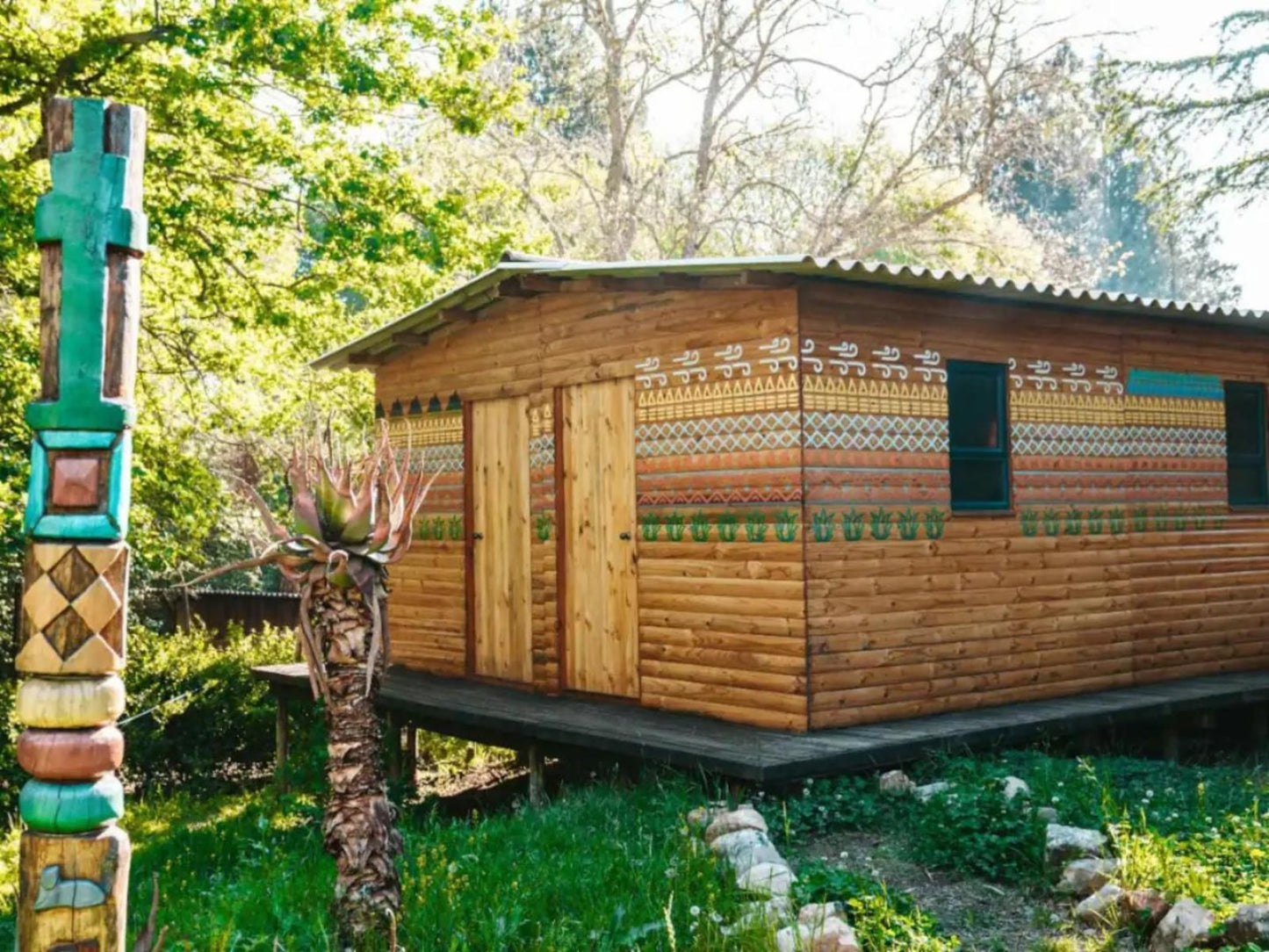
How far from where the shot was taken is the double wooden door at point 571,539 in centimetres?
1037

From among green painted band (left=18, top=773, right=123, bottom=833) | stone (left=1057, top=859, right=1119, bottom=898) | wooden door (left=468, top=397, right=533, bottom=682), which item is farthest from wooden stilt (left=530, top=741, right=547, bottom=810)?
green painted band (left=18, top=773, right=123, bottom=833)

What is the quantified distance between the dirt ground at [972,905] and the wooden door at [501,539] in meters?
4.77

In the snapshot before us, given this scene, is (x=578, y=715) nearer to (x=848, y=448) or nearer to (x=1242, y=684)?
(x=848, y=448)

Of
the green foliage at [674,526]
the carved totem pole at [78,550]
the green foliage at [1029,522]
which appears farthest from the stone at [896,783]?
the carved totem pole at [78,550]

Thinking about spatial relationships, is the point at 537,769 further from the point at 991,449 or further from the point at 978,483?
the point at 991,449

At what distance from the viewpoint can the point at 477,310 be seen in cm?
1163

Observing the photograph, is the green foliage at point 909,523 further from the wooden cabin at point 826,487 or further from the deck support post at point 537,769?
the deck support post at point 537,769

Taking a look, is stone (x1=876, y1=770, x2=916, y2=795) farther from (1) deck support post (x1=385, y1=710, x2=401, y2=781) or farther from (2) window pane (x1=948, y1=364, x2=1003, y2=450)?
(1) deck support post (x1=385, y1=710, x2=401, y2=781)

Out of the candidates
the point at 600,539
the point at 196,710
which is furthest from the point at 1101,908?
the point at 196,710

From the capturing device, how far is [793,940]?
5441 mm

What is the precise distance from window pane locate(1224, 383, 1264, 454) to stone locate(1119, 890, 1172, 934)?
758 cm

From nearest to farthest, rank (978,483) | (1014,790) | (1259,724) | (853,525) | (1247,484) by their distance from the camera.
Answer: (1014,790), (853,525), (978,483), (1259,724), (1247,484)

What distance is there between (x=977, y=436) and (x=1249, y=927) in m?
5.45

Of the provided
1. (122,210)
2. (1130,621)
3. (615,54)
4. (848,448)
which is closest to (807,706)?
(848,448)
